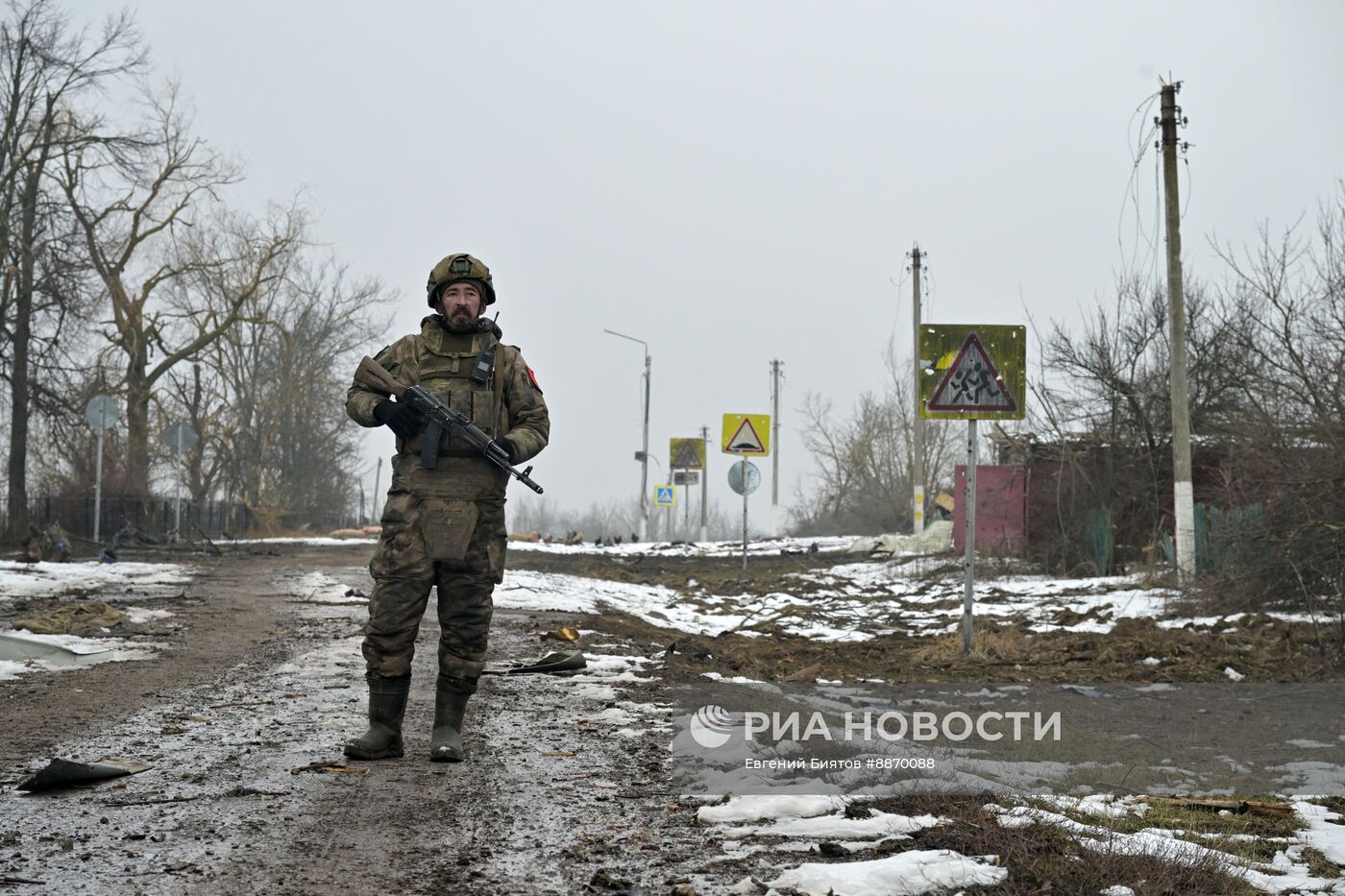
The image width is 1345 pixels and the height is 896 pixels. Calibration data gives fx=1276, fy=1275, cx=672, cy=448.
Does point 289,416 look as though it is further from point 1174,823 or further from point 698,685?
point 1174,823

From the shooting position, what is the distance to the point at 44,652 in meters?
8.45

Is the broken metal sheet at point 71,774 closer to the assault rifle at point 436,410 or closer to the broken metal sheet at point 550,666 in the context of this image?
the assault rifle at point 436,410

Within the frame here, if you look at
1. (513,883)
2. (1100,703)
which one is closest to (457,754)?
(513,883)

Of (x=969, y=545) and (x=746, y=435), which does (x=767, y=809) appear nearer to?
(x=969, y=545)

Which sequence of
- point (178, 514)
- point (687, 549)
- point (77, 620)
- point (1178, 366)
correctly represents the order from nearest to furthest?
point (77, 620) < point (1178, 366) < point (178, 514) < point (687, 549)

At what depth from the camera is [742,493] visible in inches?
877

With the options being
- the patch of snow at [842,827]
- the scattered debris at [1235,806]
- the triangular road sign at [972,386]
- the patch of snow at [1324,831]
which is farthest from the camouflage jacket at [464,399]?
the triangular road sign at [972,386]

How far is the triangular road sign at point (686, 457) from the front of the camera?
3627 cm

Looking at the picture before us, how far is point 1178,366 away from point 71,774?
15316 mm

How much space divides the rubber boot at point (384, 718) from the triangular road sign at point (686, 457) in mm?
30771

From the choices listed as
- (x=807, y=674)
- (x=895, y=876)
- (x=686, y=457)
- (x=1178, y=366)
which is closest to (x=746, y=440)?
(x=1178, y=366)

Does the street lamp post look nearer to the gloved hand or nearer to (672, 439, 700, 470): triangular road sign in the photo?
(672, 439, 700, 470): triangular road sign

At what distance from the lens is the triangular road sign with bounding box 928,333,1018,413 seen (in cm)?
1063

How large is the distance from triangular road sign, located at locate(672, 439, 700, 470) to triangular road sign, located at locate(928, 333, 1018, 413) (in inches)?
1000
